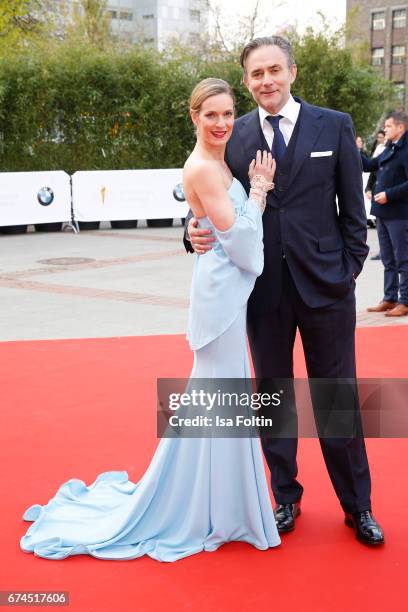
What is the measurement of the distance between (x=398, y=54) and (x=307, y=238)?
243 ft

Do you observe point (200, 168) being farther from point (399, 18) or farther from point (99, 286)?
point (399, 18)

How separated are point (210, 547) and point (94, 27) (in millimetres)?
34205

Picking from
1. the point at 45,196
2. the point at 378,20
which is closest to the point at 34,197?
the point at 45,196

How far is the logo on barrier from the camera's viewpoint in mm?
16480

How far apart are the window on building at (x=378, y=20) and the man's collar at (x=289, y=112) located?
75.0m

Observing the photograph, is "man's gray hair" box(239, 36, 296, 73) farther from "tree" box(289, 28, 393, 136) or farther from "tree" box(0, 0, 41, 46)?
"tree" box(0, 0, 41, 46)

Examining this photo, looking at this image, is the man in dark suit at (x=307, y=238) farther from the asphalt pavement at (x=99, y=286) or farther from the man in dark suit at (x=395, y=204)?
the man in dark suit at (x=395, y=204)

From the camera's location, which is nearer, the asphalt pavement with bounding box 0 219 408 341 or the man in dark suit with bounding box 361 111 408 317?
the asphalt pavement with bounding box 0 219 408 341

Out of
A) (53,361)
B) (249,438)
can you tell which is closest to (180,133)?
(53,361)

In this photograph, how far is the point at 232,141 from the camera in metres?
3.58

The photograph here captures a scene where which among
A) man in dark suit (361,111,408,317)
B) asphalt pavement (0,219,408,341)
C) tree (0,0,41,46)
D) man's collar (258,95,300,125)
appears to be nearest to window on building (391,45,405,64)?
tree (0,0,41,46)

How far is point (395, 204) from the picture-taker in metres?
8.39

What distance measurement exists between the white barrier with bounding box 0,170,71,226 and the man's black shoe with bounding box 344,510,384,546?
43.8 ft

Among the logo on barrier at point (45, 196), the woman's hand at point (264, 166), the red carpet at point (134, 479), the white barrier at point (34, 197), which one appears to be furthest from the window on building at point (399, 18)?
the woman's hand at point (264, 166)
